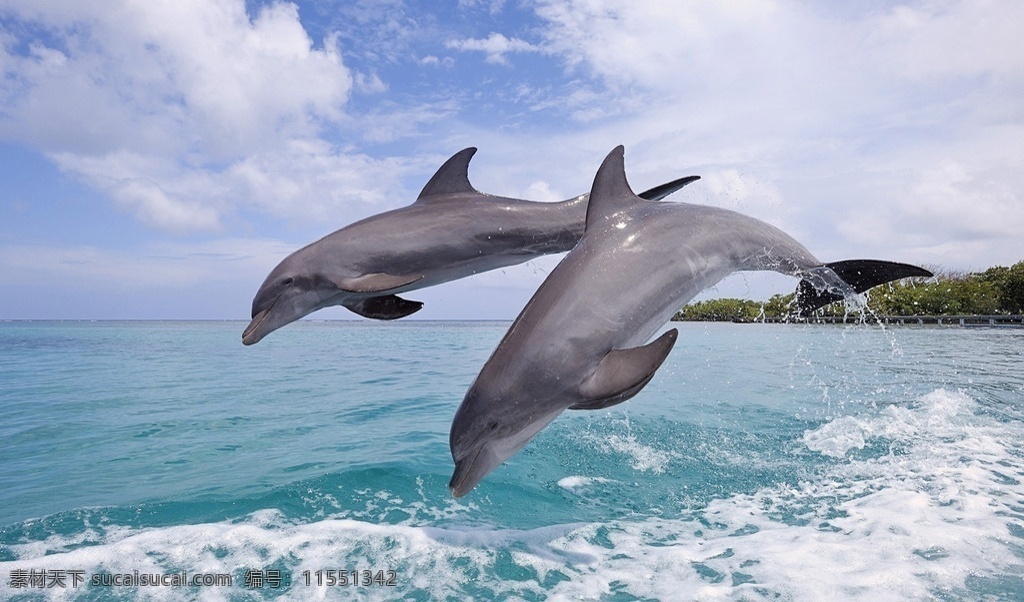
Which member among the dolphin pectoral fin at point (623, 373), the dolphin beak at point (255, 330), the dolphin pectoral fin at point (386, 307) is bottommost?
the dolphin pectoral fin at point (623, 373)

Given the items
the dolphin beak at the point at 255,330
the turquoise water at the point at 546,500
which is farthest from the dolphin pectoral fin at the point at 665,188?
the turquoise water at the point at 546,500

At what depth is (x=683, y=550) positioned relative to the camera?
6.67 m

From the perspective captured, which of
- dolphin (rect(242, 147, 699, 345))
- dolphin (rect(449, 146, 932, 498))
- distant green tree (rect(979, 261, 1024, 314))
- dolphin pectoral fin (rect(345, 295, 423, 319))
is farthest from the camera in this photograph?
distant green tree (rect(979, 261, 1024, 314))

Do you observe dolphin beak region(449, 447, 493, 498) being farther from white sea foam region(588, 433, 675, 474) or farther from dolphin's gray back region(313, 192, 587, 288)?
white sea foam region(588, 433, 675, 474)

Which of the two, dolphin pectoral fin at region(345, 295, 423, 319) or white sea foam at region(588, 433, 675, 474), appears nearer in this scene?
dolphin pectoral fin at region(345, 295, 423, 319)

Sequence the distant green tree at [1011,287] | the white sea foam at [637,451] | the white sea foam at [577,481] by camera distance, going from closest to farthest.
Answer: the white sea foam at [577,481]
the white sea foam at [637,451]
the distant green tree at [1011,287]

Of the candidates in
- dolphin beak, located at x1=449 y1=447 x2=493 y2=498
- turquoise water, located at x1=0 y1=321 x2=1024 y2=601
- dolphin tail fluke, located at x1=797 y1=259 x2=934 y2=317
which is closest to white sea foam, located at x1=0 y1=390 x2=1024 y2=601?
turquoise water, located at x1=0 y1=321 x2=1024 y2=601

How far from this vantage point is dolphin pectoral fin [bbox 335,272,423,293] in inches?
167

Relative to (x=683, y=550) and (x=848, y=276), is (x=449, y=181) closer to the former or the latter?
(x=848, y=276)

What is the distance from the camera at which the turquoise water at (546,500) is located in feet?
19.9

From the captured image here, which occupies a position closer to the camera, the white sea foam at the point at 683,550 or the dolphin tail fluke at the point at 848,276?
the dolphin tail fluke at the point at 848,276

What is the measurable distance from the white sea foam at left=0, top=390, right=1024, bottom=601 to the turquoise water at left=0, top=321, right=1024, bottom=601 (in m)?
0.03

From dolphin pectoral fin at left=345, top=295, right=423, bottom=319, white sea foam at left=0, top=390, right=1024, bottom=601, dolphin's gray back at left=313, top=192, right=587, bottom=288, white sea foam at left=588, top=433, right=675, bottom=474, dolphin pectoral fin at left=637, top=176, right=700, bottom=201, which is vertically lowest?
white sea foam at left=0, top=390, right=1024, bottom=601

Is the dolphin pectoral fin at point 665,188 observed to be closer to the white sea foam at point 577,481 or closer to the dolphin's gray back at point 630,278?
the dolphin's gray back at point 630,278
